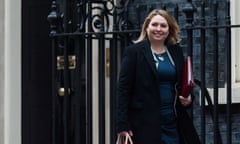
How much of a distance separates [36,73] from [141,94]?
9.21ft

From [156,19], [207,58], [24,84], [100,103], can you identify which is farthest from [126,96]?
[24,84]

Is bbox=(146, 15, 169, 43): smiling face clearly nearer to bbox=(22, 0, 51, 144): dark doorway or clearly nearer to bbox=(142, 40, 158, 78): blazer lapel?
bbox=(142, 40, 158, 78): blazer lapel

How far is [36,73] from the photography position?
6934 millimetres

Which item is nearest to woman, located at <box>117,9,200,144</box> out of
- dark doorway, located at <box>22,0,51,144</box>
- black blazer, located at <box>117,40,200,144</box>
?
black blazer, located at <box>117,40,200,144</box>

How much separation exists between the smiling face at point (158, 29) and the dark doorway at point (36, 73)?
8.77ft

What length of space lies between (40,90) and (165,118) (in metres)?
2.89

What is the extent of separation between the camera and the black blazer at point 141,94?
4.27 m

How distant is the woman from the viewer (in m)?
4.28

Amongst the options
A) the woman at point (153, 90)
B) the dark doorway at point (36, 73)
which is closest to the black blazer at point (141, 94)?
the woman at point (153, 90)

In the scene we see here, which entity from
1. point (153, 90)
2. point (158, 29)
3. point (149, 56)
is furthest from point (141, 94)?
point (158, 29)

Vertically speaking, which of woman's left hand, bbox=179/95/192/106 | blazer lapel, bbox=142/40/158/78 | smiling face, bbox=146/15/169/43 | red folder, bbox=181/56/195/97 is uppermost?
smiling face, bbox=146/15/169/43

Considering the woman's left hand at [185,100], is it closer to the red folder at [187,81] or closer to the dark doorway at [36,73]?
the red folder at [187,81]

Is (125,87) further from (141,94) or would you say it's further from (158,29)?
(158,29)

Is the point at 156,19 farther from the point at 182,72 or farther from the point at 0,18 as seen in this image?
the point at 0,18
